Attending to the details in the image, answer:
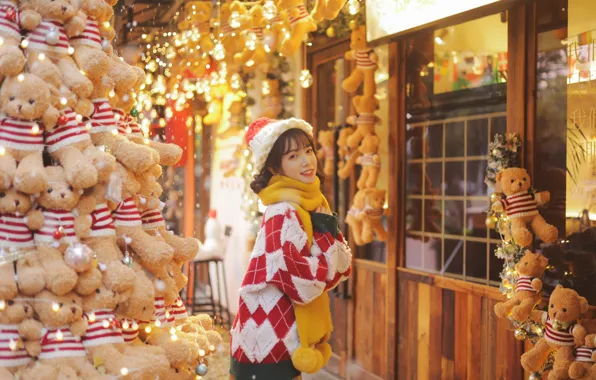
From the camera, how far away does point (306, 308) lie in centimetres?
288

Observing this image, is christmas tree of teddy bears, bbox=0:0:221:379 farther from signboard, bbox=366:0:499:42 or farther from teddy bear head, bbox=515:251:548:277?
signboard, bbox=366:0:499:42

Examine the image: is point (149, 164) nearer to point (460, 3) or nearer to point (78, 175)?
point (78, 175)

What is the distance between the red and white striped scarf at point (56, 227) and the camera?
2.10 m

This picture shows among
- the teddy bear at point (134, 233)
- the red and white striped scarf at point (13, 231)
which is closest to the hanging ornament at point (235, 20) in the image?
the teddy bear at point (134, 233)

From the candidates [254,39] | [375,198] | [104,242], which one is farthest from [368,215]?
[104,242]

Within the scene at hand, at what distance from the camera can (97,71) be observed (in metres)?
2.24

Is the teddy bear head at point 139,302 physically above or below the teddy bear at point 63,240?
below

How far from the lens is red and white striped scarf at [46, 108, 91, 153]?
7.05ft

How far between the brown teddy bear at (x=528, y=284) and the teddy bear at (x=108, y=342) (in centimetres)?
194

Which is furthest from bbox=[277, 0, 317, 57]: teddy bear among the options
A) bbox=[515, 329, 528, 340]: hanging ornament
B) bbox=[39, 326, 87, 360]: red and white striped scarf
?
bbox=[39, 326, 87, 360]: red and white striped scarf

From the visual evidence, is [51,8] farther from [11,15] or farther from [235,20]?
[235,20]

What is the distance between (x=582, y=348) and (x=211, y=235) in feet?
16.3

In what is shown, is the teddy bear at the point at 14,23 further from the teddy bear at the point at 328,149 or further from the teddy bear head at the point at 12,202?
the teddy bear at the point at 328,149

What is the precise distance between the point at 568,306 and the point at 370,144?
2141mm
